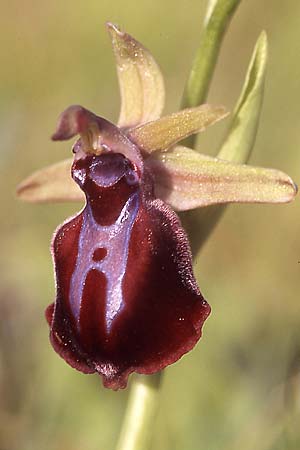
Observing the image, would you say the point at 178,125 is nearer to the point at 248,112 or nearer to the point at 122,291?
the point at 248,112

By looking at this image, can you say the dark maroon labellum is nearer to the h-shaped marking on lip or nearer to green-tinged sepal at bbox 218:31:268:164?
the h-shaped marking on lip

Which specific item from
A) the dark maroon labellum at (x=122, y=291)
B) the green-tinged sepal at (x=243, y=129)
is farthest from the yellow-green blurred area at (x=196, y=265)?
the dark maroon labellum at (x=122, y=291)

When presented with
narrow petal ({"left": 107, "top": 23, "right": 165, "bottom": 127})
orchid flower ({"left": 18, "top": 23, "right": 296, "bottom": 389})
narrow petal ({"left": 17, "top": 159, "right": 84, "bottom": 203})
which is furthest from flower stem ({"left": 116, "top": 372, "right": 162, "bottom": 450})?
narrow petal ({"left": 107, "top": 23, "right": 165, "bottom": 127})

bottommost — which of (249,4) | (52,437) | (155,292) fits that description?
(52,437)

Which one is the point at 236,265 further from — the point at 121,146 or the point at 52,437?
the point at 121,146

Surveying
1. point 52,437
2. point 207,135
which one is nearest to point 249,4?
point 207,135

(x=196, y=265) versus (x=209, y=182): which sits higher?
(x=209, y=182)

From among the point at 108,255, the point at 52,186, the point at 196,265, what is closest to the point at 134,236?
the point at 108,255
